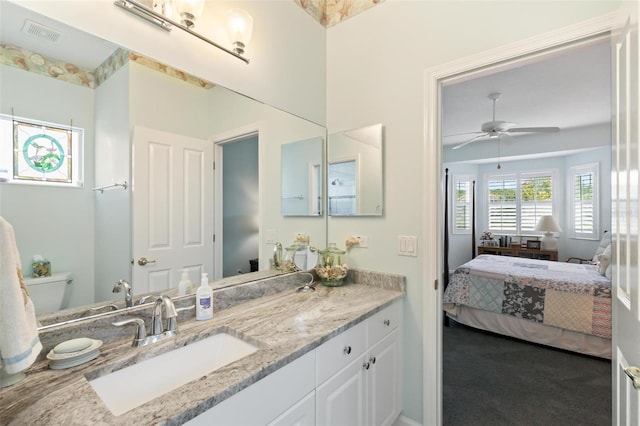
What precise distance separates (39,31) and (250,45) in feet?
3.02

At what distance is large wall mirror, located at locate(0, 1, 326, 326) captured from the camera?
96 cm

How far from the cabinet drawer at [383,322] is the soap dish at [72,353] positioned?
108 centimetres

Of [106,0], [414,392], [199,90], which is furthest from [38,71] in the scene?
[414,392]

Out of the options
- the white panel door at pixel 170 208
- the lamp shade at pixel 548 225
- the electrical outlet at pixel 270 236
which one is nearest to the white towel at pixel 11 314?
the white panel door at pixel 170 208

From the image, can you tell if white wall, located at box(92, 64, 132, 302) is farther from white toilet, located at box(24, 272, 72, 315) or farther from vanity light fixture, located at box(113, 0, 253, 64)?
vanity light fixture, located at box(113, 0, 253, 64)

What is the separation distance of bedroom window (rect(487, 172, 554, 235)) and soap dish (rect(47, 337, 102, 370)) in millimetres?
6803

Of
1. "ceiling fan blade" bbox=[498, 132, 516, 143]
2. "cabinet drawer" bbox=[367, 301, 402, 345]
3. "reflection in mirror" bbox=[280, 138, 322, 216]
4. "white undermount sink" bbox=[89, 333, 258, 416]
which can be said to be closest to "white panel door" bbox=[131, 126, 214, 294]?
"white undermount sink" bbox=[89, 333, 258, 416]

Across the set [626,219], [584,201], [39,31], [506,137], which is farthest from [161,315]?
[584,201]

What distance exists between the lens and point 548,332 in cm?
293

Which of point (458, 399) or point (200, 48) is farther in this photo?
point (458, 399)

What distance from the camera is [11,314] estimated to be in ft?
2.33

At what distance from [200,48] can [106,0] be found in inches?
14.5

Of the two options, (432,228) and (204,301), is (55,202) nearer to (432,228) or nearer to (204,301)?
(204,301)

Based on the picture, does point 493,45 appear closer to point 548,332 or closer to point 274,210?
point 274,210
